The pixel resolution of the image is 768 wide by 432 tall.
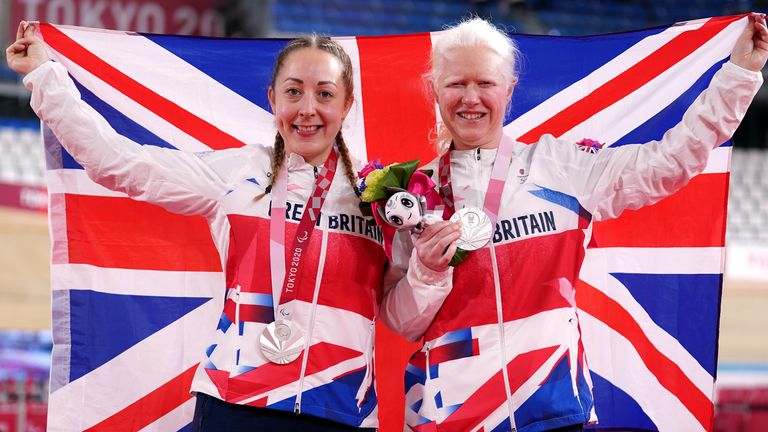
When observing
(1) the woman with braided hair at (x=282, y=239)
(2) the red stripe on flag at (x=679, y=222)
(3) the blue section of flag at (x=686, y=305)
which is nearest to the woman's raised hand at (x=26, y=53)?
(1) the woman with braided hair at (x=282, y=239)

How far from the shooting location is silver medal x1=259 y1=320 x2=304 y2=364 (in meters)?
2.12

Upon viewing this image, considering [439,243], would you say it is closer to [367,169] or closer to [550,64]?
[367,169]

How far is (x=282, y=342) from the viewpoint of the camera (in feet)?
6.97

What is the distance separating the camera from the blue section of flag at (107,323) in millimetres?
2877

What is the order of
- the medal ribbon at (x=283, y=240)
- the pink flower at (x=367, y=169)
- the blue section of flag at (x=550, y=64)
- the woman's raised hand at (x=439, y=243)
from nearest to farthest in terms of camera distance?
the woman's raised hand at (x=439, y=243)
the medal ribbon at (x=283, y=240)
the pink flower at (x=367, y=169)
the blue section of flag at (x=550, y=64)

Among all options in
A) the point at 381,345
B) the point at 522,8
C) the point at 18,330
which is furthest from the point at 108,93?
the point at 522,8

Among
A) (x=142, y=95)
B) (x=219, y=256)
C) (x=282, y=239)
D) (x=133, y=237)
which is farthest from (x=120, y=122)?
(x=282, y=239)

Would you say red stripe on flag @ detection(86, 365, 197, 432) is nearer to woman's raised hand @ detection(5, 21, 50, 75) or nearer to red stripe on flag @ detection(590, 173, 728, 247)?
woman's raised hand @ detection(5, 21, 50, 75)

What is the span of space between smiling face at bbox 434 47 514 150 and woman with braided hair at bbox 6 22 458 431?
0.90 ft

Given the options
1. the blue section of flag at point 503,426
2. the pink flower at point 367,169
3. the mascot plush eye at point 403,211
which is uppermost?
the pink flower at point 367,169

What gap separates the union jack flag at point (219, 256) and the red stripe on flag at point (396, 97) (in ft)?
0.43

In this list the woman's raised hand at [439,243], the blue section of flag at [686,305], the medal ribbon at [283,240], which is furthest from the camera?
the blue section of flag at [686,305]

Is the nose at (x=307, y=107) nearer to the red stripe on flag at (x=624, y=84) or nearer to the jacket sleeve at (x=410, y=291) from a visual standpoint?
the jacket sleeve at (x=410, y=291)

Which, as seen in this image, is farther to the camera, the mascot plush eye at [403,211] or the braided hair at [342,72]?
the braided hair at [342,72]
